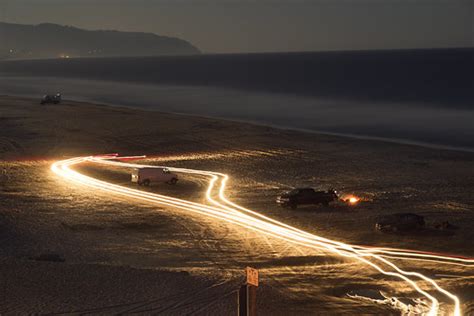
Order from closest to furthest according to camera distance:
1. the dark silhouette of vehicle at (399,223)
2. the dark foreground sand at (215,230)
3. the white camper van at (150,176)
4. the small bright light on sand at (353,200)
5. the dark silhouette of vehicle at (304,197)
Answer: the dark foreground sand at (215,230)
the dark silhouette of vehicle at (399,223)
the dark silhouette of vehicle at (304,197)
the small bright light on sand at (353,200)
the white camper van at (150,176)

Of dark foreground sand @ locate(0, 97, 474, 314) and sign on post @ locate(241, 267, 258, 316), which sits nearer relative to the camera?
sign on post @ locate(241, 267, 258, 316)

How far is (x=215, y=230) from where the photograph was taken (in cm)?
3616

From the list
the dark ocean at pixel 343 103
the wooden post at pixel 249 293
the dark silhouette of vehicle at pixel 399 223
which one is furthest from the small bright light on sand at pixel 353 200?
the dark ocean at pixel 343 103

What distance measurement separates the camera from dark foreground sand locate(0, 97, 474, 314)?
25891mm

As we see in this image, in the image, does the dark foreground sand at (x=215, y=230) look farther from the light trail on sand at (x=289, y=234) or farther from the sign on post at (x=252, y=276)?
the sign on post at (x=252, y=276)

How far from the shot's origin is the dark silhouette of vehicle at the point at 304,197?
4153 centimetres

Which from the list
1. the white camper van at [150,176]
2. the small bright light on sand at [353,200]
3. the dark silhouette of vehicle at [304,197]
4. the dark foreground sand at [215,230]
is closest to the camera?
the dark foreground sand at [215,230]

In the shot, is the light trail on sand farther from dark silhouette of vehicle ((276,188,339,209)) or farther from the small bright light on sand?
the small bright light on sand

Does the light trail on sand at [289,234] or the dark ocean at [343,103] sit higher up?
the dark ocean at [343,103]

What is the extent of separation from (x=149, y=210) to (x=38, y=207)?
16.9ft

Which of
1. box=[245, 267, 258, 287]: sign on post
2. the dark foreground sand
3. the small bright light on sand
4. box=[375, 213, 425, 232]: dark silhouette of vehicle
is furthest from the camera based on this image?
the small bright light on sand

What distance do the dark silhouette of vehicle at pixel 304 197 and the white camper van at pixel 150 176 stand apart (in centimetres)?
878

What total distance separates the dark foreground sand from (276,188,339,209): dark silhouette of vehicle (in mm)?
558

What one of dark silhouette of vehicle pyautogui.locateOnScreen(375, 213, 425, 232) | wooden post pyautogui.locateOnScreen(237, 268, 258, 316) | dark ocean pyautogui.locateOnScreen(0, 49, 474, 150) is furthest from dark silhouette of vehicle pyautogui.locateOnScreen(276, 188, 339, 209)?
dark ocean pyautogui.locateOnScreen(0, 49, 474, 150)
